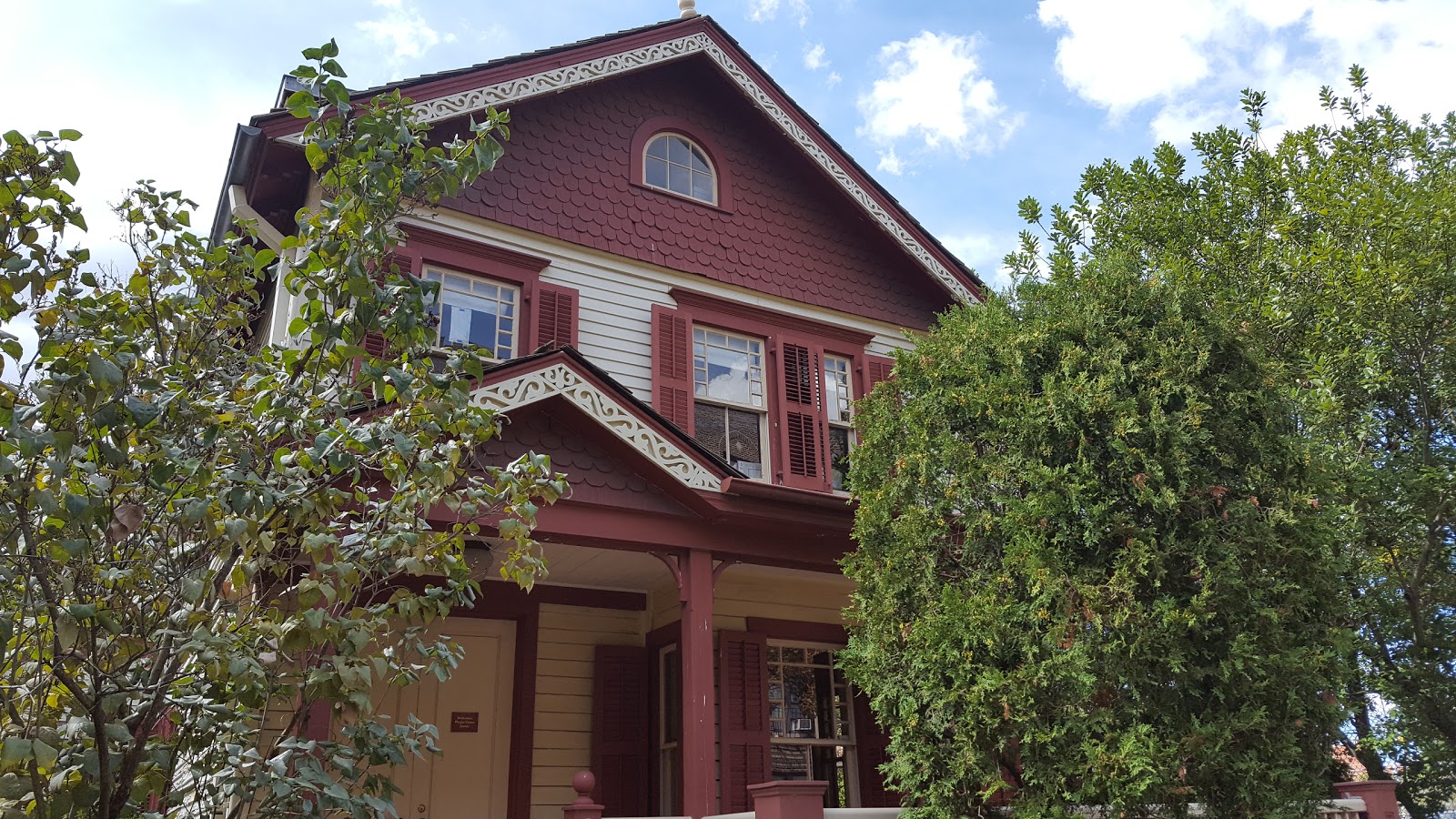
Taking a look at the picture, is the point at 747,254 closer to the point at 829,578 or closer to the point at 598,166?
the point at 598,166

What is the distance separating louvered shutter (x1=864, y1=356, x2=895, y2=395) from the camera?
38.5 ft

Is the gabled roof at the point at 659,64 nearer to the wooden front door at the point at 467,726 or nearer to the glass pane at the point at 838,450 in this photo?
the glass pane at the point at 838,450

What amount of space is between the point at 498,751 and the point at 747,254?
5.92 metres

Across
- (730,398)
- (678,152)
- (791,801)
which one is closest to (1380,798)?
(791,801)

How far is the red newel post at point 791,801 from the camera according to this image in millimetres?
6316

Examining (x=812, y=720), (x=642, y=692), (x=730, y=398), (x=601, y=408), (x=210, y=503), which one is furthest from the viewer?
(x=730, y=398)

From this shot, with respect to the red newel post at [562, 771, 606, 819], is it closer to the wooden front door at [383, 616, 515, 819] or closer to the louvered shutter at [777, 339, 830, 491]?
the wooden front door at [383, 616, 515, 819]

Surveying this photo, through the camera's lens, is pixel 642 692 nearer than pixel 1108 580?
No

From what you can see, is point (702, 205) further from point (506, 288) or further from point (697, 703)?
point (697, 703)

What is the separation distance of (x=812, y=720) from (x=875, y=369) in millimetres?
4037

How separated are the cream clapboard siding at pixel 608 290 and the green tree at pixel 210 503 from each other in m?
5.61

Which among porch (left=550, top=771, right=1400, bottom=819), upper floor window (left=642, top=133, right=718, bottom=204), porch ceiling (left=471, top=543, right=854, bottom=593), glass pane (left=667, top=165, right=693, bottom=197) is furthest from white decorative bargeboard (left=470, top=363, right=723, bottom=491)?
glass pane (left=667, top=165, right=693, bottom=197)

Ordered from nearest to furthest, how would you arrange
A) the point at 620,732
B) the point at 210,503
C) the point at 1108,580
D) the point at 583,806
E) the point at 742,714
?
the point at 210,503 < the point at 1108,580 < the point at 583,806 < the point at 620,732 < the point at 742,714

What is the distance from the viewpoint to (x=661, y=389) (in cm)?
1021
